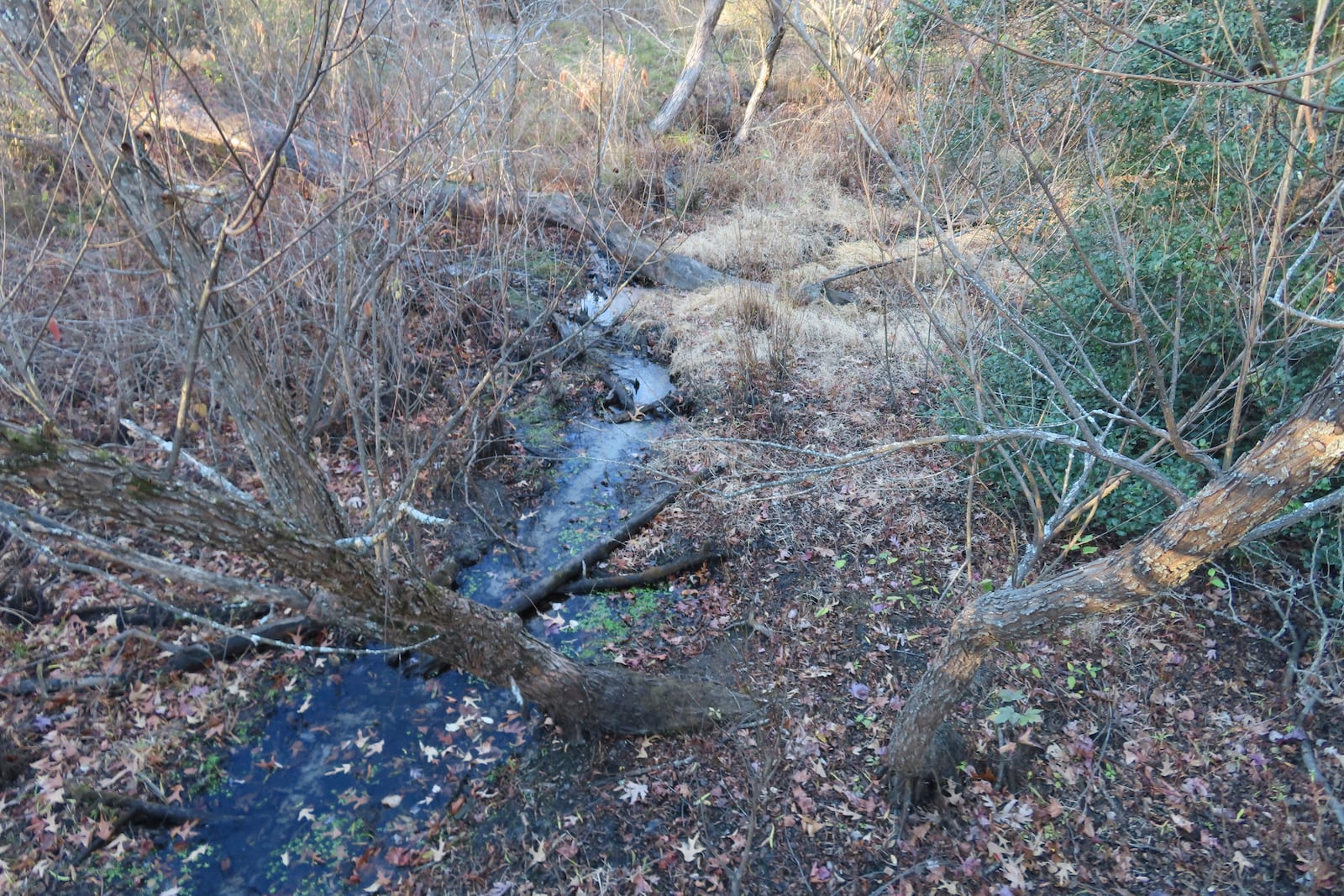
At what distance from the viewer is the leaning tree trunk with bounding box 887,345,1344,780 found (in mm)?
2299

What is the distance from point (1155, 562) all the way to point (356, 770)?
13.7ft

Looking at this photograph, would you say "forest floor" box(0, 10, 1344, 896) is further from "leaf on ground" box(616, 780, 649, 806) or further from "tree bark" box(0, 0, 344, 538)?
"tree bark" box(0, 0, 344, 538)

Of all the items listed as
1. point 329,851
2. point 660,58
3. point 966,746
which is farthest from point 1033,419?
point 660,58

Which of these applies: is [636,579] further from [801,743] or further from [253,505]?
[253,505]

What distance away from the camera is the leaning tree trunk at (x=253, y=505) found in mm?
2422

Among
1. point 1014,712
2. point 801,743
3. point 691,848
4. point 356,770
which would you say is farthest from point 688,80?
point 691,848

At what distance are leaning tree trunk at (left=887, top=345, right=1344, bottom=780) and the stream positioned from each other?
2355mm

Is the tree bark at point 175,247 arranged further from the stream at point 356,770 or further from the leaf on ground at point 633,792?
the leaf on ground at point 633,792

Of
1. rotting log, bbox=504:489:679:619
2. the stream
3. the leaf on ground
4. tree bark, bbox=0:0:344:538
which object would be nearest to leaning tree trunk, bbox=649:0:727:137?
rotting log, bbox=504:489:679:619

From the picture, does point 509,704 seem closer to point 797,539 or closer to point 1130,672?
point 797,539

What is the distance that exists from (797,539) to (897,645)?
4.12ft

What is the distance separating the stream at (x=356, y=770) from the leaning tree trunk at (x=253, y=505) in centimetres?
63

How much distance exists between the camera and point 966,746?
4062mm

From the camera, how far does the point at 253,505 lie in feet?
9.19
